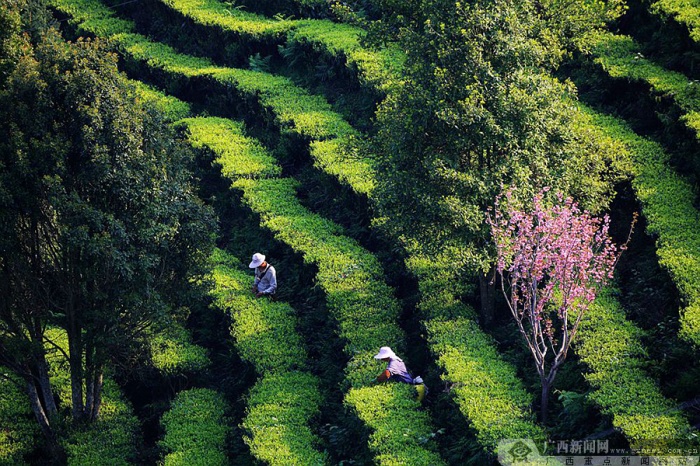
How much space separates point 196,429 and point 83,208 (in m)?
4.72

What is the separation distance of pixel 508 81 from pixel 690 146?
4.93 metres

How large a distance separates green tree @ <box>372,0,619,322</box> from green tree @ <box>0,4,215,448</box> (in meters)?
4.08

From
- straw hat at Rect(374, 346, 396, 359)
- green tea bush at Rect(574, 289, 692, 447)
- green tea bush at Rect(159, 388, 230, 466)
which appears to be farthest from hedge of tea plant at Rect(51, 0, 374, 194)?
green tea bush at Rect(574, 289, 692, 447)

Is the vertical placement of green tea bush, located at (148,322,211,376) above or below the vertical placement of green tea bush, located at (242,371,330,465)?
below

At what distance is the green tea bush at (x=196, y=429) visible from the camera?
51.3 ft

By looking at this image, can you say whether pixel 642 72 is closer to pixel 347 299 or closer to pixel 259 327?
pixel 347 299

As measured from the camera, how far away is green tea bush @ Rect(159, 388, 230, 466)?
15.6 m

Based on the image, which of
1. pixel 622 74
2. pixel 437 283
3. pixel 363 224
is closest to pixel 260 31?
pixel 363 224

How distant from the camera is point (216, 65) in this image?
97.5 feet

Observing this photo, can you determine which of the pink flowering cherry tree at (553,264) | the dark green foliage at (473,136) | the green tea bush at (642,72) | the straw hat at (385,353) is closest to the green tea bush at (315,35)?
the green tea bush at (642,72)

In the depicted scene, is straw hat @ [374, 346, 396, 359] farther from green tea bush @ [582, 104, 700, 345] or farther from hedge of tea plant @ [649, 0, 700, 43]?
hedge of tea plant @ [649, 0, 700, 43]

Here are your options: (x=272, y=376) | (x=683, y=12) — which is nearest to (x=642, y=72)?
(x=683, y=12)

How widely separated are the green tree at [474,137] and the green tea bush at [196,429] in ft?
16.3

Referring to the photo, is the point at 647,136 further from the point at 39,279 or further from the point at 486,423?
the point at 39,279
